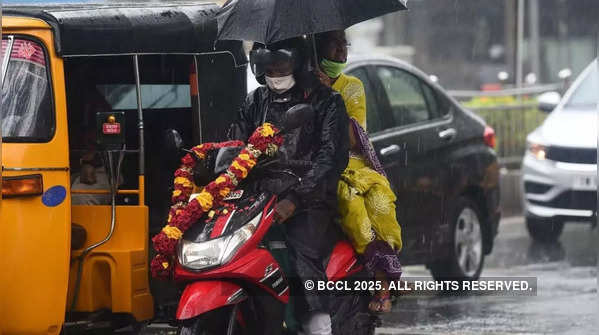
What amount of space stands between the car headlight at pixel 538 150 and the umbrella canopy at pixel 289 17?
5808mm

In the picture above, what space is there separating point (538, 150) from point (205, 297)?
7.11 m

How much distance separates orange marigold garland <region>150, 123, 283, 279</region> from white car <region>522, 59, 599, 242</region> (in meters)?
6.20

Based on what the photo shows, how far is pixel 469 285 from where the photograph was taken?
9586 millimetres

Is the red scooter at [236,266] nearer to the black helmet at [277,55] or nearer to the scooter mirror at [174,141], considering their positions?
the scooter mirror at [174,141]

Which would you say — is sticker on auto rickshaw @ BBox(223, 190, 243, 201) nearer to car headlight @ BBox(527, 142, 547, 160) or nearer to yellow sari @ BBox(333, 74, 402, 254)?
yellow sari @ BBox(333, 74, 402, 254)

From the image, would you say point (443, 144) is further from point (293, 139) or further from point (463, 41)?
point (463, 41)

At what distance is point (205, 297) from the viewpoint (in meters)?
5.86

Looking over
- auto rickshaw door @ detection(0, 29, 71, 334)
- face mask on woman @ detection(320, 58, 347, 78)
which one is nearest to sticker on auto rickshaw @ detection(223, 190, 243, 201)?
auto rickshaw door @ detection(0, 29, 71, 334)

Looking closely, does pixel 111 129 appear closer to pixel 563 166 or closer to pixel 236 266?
pixel 236 266

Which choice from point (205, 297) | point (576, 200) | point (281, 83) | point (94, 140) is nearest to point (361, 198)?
point (281, 83)

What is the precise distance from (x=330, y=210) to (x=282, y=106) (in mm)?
584

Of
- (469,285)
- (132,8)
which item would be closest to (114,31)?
(132,8)

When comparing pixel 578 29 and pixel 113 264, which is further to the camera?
pixel 578 29

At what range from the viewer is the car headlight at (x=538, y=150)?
40.4ft
